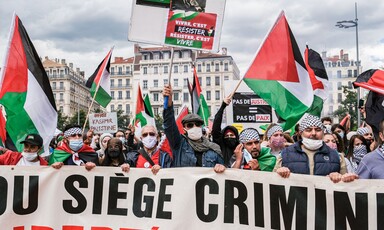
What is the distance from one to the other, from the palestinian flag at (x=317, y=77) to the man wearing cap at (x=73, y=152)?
3932 mm

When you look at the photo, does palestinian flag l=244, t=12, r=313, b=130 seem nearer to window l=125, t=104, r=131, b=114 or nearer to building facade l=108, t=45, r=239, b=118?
building facade l=108, t=45, r=239, b=118

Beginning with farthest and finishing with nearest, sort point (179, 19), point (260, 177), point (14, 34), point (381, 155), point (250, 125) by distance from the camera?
point (250, 125) → point (14, 34) → point (179, 19) → point (260, 177) → point (381, 155)

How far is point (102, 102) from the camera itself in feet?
37.0

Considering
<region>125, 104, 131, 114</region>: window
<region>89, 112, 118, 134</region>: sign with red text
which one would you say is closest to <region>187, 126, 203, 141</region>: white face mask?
<region>89, 112, 118, 134</region>: sign with red text

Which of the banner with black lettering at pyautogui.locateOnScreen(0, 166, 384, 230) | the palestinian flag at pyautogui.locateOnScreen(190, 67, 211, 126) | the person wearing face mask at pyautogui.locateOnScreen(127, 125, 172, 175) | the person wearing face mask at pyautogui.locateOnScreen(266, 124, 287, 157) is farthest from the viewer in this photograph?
the palestinian flag at pyautogui.locateOnScreen(190, 67, 211, 126)

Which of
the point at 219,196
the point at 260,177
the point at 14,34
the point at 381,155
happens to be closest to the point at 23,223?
the point at 219,196

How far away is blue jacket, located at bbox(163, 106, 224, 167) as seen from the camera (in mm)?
4898

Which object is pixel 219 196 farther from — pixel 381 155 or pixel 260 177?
pixel 381 155

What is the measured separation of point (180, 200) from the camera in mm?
4414

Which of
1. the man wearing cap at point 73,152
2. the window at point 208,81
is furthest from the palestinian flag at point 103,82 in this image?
the window at point 208,81

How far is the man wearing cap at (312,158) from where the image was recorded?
14.2 feet

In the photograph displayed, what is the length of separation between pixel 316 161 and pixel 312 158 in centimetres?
5

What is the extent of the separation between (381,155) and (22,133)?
11.9 ft

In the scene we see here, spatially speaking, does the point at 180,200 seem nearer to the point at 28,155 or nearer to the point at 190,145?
the point at 190,145
